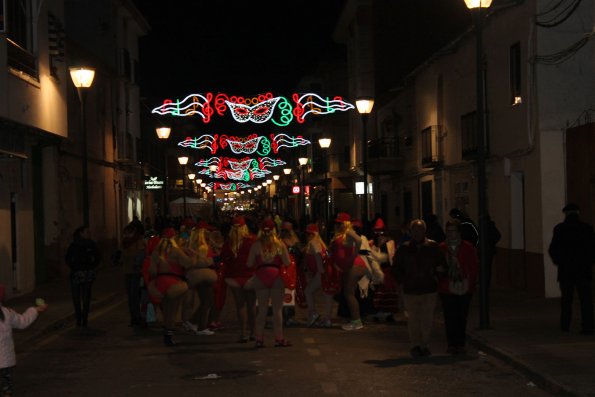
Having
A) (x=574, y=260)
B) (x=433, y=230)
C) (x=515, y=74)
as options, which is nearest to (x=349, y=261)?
(x=433, y=230)

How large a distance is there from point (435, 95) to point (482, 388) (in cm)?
2055

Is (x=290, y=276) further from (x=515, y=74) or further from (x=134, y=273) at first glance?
(x=515, y=74)

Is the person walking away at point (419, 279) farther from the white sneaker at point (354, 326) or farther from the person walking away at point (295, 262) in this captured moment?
the person walking away at point (295, 262)

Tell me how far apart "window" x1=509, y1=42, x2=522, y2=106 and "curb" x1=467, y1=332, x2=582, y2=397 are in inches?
342

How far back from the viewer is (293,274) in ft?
49.0

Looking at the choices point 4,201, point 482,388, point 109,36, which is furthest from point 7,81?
point 109,36

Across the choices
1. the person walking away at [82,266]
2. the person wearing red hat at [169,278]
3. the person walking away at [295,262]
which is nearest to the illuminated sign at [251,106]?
the person walking away at [295,262]

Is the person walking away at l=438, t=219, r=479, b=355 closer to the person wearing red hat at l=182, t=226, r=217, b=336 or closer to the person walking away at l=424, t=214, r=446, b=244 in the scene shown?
the person wearing red hat at l=182, t=226, r=217, b=336

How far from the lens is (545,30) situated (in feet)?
61.7

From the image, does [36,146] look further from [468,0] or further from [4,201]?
[468,0]

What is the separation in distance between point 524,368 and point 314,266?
518 centimetres

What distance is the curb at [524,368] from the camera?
30.3 feet

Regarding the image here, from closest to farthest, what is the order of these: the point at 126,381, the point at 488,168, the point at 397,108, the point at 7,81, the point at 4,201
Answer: the point at 126,381 → the point at 7,81 → the point at 4,201 → the point at 488,168 → the point at 397,108

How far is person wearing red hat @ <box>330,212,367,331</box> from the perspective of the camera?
15.0 metres
